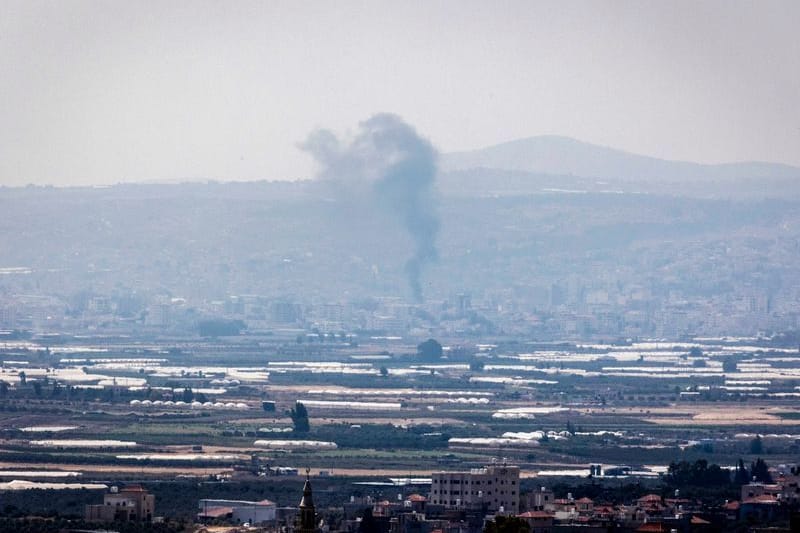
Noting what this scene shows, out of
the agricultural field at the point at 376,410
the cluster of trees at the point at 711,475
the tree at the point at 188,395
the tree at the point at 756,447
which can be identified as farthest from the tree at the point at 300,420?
the cluster of trees at the point at 711,475

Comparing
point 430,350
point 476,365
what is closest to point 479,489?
point 476,365

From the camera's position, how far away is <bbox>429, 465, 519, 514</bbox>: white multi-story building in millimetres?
66312

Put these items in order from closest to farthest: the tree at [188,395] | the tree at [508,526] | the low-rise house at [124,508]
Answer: the tree at [508,526]
the low-rise house at [124,508]
the tree at [188,395]

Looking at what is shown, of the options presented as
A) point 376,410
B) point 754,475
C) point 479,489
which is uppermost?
point 376,410

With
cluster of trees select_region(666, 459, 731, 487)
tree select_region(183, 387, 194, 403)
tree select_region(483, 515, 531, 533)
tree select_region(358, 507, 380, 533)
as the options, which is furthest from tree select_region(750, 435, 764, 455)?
tree select_region(483, 515, 531, 533)

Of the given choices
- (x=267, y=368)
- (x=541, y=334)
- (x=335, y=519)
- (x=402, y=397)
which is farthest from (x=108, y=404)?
(x=541, y=334)

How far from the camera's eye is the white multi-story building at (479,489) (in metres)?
66.3

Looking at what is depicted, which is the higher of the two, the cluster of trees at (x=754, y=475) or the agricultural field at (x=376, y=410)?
the agricultural field at (x=376, y=410)

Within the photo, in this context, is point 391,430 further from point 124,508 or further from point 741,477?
point 124,508

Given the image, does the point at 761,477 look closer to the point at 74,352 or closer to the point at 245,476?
the point at 245,476

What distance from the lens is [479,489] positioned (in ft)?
221

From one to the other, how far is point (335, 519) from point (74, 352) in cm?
9934

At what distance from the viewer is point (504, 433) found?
337ft

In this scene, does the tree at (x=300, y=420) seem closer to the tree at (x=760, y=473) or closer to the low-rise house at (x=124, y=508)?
the tree at (x=760, y=473)
